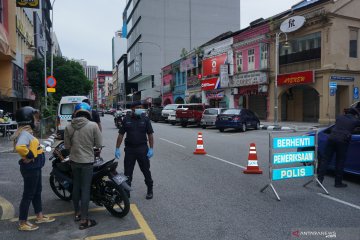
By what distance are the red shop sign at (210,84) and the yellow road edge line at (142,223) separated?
3241 centimetres

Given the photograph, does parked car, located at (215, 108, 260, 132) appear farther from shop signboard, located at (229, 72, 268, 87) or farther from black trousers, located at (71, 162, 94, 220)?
black trousers, located at (71, 162, 94, 220)

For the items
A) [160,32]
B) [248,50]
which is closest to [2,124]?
[248,50]

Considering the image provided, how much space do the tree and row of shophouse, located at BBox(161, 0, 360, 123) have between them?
1933cm

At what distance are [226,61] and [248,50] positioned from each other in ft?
12.9

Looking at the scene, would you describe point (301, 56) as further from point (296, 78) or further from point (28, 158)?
point (28, 158)

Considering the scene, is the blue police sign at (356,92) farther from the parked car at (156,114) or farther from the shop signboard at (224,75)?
the parked car at (156,114)

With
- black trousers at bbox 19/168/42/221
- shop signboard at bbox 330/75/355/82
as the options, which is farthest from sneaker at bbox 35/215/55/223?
shop signboard at bbox 330/75/355/82

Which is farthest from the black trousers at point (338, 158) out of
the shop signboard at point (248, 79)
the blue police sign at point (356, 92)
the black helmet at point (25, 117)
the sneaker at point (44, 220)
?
the shop signboard at point (248, 79)

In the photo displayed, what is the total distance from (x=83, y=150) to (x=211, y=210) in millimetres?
2257

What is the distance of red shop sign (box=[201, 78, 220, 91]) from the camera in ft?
123

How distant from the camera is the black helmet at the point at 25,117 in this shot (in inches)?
186

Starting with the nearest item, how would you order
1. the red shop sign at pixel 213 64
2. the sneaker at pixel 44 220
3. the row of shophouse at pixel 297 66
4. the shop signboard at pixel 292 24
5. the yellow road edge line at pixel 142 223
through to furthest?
the yellow road edge line at pixel 142 223, the sneaker at pixel 44 220, the row of shophouse at pixel 297 66, the shop signboard at pixel 292 24, the red shop sign at pixel 213 64

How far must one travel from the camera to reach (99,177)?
5238 mm

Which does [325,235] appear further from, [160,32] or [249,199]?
[160,32]
